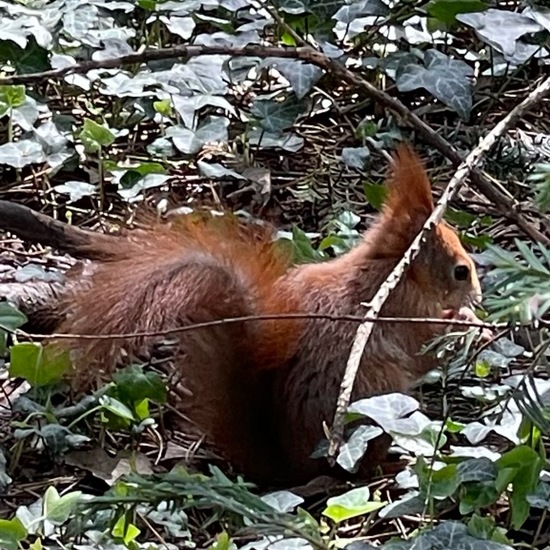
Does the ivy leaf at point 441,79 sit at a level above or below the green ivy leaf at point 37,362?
above

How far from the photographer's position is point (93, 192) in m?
3.09

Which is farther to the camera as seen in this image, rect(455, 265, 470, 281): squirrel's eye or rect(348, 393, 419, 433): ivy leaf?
rect(455, 265, 470, 281): squirrel's eye

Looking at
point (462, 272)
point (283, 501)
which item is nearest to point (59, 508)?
point (283, 501)

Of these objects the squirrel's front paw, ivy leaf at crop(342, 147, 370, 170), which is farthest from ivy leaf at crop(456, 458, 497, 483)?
ivy leaf at crop(342, 147, 370, 170)

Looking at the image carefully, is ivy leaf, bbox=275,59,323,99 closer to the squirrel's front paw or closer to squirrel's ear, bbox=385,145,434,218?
squirrel's ear, bbox=385,145,434,218

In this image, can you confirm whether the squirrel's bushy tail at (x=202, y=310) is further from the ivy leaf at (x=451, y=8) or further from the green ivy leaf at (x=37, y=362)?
the ivy leaf at (x=451, y=8)

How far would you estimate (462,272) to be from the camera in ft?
8.48

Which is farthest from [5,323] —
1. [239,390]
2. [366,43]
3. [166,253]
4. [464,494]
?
[366,43]

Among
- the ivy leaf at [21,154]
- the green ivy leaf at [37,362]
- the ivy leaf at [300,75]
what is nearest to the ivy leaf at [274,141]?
the ivy leaf at [300,75]

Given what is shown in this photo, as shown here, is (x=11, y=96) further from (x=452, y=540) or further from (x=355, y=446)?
(x=452, y=540)

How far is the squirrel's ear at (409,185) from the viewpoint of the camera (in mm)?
2422

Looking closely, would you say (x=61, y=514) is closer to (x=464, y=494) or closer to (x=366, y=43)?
(x=464, y=494)

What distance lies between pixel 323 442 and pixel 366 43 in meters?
1.62

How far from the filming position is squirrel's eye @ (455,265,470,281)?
258 cm
